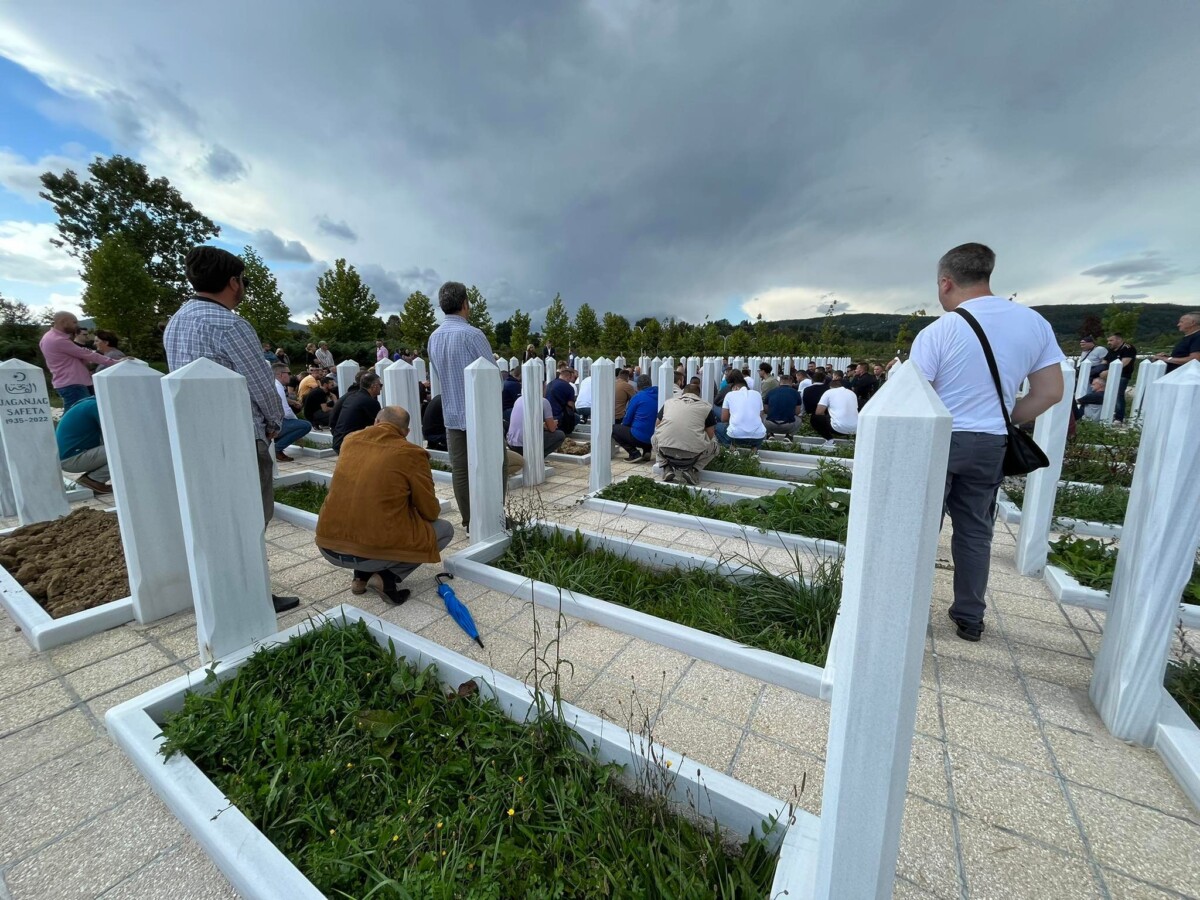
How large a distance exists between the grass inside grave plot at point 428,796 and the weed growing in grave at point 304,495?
10.7 feet

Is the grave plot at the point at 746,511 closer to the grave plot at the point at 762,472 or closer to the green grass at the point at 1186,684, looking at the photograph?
the grave plot at the point at 762,472

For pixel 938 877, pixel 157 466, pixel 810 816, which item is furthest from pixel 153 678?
pixel 938 877

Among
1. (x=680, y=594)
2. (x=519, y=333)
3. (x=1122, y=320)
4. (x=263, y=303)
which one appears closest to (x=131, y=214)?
(x=263, y=303)

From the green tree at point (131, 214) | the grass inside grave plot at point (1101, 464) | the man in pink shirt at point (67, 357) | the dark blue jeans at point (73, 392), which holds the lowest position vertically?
the grass inside grave plot at point (1101, 464)

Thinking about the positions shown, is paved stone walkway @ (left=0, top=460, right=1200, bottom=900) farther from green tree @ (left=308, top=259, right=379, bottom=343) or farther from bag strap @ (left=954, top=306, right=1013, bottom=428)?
green tree @ (left=308, top=259, right=379, bottom=343)

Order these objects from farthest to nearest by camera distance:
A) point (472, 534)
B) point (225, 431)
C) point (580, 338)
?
point (580, 338)
point (472, 534)
point (225, 431)

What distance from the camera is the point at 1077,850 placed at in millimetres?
1690

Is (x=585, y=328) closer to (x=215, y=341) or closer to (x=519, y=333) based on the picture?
(x=519, y=333)

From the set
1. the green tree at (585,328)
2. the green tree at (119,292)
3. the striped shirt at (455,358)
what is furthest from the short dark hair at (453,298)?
the green tree at (585,328)

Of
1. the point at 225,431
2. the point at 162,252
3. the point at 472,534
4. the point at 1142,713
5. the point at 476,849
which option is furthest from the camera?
the point at 162,252

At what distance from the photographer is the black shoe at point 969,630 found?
9.53ft

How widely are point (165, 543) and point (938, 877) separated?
4.28m

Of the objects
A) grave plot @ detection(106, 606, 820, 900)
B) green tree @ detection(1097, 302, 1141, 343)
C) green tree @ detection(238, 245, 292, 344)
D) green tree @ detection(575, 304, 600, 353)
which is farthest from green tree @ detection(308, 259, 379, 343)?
green tree @ detection(1097, 302, 1141, 343)

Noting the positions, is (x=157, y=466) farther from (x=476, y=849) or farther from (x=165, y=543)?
(x=476, y=849)
